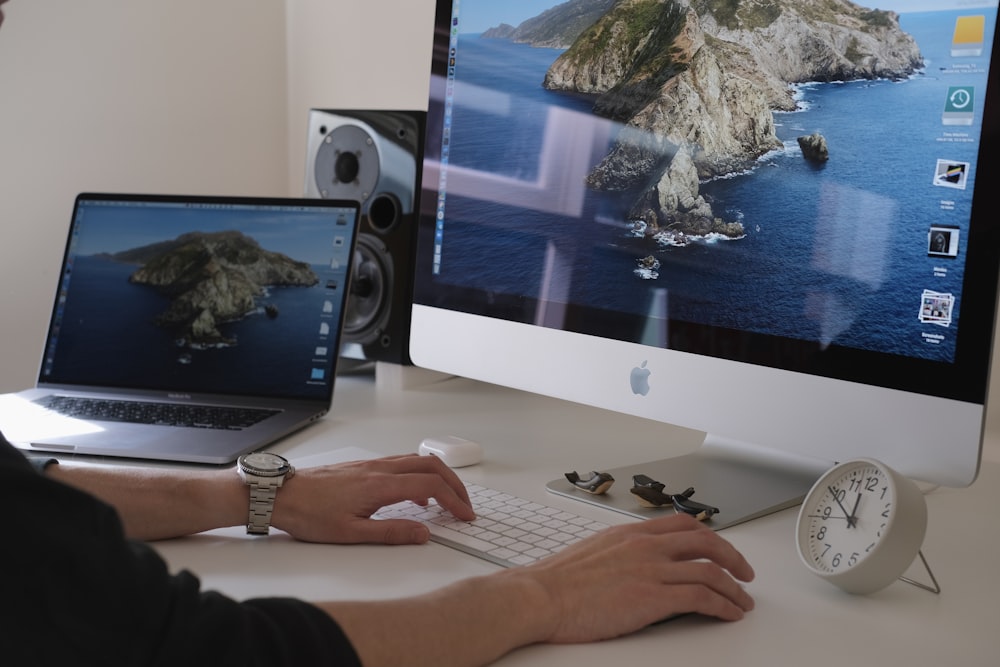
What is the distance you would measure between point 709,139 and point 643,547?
43cm

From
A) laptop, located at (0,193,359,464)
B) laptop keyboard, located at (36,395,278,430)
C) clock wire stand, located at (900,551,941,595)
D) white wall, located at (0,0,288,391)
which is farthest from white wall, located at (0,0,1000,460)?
clock wire stand, located at (900,551,941,595)

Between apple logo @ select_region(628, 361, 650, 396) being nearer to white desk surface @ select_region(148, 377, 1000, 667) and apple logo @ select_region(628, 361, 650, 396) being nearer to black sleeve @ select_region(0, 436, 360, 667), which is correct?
white desk surface @ select_region(148, 377, 1000, 667)

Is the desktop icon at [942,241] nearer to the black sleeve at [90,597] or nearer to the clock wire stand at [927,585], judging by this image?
the clock wire stand at [927,585]

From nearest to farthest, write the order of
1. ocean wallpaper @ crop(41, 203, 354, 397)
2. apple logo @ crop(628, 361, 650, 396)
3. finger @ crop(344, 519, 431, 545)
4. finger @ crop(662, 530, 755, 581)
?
finger @ crop(662, 530, 755, 581) → finger @ crop(344, 519, 431, 545) → apple logo @ crop(628, 361, 650, 396) → ocean wallpaper @ crop(41, 203, 354, 397)

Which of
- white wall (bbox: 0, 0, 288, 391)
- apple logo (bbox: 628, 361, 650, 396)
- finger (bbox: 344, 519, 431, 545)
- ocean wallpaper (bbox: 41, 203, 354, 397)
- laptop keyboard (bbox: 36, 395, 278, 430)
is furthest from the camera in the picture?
white wall (bbox: 0, 0, 288, 391)

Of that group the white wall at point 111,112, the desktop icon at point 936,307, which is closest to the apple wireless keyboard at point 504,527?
the desktop icon at point 936,307

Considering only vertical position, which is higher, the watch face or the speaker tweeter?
the speaker tweeter

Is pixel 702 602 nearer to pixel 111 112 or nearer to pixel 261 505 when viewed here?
pixel 261 505

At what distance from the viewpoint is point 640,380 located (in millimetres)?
1021

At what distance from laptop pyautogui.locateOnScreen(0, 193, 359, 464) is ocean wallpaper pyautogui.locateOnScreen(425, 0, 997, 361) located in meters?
0.26

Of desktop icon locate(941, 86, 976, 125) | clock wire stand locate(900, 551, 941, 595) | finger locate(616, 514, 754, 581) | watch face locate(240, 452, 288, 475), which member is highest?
desktop icon locate(941, 86, 976, 125)

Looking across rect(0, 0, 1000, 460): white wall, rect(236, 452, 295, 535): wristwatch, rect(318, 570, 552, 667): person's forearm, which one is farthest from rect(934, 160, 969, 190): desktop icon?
rect(0, 0, 1000, 460): white wall

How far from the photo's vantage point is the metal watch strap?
88 cm

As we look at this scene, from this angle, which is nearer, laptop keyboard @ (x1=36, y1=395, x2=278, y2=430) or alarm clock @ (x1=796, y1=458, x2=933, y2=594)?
alarm clock @ (x1=796, y1=458, x2=933, y2=594)
